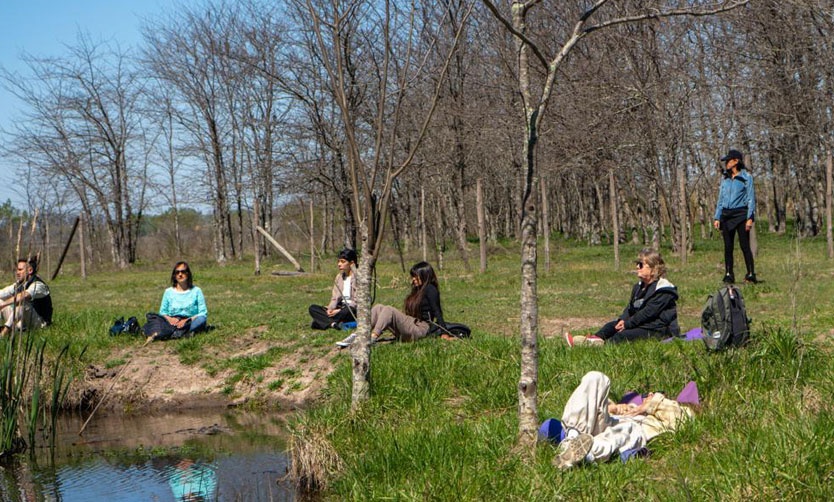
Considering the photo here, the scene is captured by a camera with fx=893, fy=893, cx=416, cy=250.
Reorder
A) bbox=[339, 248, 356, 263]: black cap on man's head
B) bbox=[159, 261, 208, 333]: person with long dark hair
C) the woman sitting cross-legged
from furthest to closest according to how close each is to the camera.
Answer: bbox=[159, 261, 208, 333]: person with long dark hair
the woman sitting cross-legged
bbox=[339, 248, 356, 263]: black cap on man's head

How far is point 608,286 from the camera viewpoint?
52.4ft

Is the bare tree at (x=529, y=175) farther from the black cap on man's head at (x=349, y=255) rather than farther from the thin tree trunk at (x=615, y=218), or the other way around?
the thin tree trunk at (x=615, y=218)

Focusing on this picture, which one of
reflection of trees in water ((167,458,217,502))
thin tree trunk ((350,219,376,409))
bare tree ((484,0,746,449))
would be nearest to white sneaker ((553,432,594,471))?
bare tree ((484,0,746,449))

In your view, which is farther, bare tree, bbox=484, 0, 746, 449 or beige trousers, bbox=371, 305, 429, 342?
beige trousers, bbox=371, 305, 429, 342

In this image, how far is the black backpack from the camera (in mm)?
7168

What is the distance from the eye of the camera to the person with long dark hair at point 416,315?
32.8ft

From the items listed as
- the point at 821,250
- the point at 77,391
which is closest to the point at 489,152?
the point at 821,250

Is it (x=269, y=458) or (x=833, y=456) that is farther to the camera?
(x=269, y=458)

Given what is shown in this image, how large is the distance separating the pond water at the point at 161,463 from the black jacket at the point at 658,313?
376cm

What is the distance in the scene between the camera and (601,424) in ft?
18.1

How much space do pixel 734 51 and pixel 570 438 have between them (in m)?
22.1

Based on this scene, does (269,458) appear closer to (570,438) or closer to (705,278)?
(570,438)

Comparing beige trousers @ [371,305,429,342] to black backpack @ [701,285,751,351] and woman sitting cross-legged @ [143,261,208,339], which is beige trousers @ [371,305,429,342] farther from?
black backpack @ [701,285,751,351]

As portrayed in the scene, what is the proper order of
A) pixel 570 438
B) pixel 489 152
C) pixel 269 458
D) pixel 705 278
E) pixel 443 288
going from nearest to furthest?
pixel 570 438
pixel 269 458
pixel 705 278
pixel 443 288
pixel 489 152
